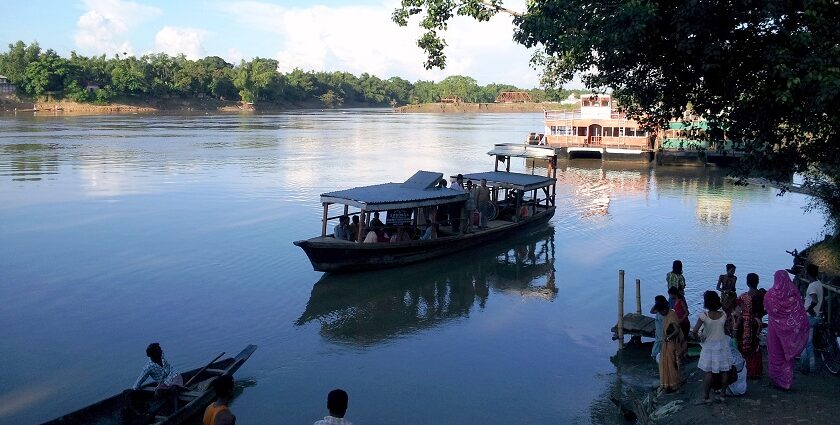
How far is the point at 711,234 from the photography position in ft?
71.6

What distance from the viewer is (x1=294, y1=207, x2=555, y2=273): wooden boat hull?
50.4 feet

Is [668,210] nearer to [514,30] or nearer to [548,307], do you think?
[548,307]

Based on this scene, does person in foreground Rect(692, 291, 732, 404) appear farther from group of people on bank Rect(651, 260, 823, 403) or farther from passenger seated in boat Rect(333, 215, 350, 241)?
passenger seated in boat Rect(333, 215, 350, 241)

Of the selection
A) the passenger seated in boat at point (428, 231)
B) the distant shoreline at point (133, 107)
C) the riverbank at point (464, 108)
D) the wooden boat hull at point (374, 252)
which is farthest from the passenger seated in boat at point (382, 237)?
the riverbank at point (464, 108)

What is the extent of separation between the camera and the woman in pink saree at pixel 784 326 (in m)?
7.90

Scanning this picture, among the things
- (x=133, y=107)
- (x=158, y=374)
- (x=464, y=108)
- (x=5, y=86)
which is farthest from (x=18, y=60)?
(x=158, y=374)

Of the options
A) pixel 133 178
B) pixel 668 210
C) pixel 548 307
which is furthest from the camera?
pixel 133 178

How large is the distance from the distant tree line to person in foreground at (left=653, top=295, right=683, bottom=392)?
6591 cm

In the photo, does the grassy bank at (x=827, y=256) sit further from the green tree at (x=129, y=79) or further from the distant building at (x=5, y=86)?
the green tree at (x=129, y=79)

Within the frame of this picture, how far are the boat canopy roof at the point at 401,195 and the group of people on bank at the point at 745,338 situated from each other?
7859mm

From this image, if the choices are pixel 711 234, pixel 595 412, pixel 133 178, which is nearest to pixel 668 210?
pixel 711 234

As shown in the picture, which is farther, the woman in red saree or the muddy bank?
the woman in red saree

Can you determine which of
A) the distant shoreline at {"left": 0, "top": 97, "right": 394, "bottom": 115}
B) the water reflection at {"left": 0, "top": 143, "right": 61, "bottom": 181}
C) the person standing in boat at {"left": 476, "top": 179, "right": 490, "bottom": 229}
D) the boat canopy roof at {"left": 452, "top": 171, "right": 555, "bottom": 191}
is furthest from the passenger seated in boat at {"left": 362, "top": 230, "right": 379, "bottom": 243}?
the distant shoreline at {"left": 0, "top": 97, "right": 394, "bottom": 115}

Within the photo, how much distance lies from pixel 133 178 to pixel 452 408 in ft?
86.2
